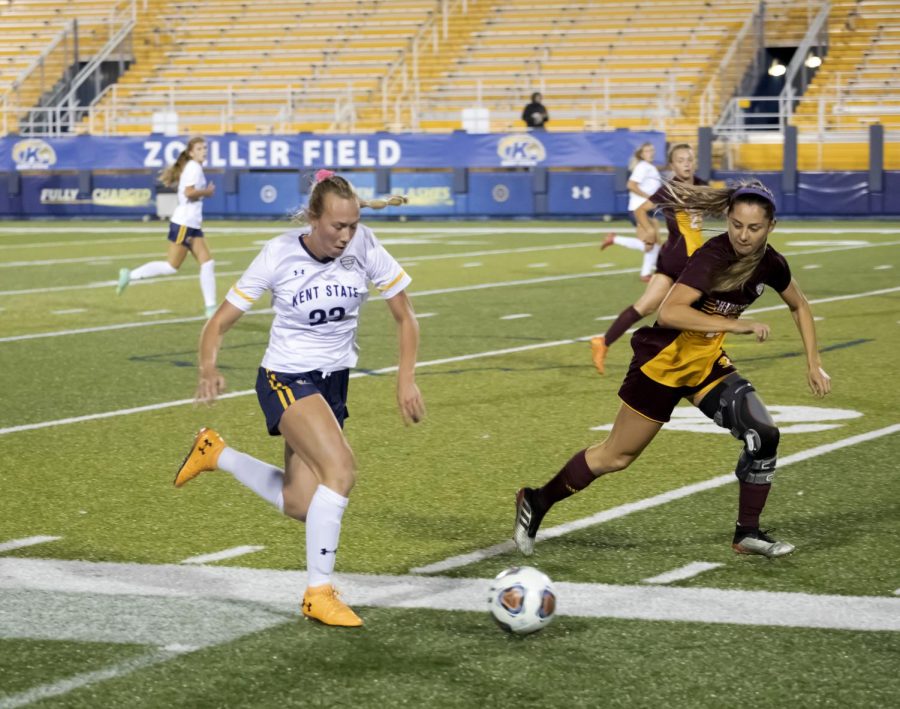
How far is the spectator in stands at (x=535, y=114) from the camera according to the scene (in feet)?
112

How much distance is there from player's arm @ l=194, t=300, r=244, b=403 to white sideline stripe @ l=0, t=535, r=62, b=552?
1392mm

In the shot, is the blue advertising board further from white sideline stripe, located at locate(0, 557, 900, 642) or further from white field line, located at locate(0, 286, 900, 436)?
white sideline stripe, located at locate(0, 557, 900, 642)

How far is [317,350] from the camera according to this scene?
20.0 ft

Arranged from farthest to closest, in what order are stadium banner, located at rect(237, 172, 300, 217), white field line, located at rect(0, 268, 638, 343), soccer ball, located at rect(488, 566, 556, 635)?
1. stadium banner, located at rect(237, 172, 300, 217)
2. white field line, located at rect(0, 268, 638, 343)
3. soccer ball, located at rect(488, 566, 556, 635)

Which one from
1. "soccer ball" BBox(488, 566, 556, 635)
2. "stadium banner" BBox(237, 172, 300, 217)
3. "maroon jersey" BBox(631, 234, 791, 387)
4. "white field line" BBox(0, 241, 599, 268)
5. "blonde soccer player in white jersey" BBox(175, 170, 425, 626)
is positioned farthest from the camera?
"stadium banner" BBox(237, 172, 300, 217)

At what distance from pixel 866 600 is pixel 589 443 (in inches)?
142

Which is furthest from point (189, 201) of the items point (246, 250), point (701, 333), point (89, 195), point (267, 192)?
point (89, 195)

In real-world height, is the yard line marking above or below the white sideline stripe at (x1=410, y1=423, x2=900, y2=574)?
above

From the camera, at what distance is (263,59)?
4150cm

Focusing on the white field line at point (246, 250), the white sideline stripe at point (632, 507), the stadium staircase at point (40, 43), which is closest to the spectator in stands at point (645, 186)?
the white field line at point (246, 250)

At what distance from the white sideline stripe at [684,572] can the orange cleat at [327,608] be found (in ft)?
4.12

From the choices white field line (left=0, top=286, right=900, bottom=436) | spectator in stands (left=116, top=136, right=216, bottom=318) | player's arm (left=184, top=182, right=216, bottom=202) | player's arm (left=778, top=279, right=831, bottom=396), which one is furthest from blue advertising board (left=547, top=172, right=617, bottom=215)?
player's arm (left=778, top=279, right=831, bottom=396)

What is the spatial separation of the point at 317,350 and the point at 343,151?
96.0 ft

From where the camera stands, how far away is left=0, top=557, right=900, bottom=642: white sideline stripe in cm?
574
